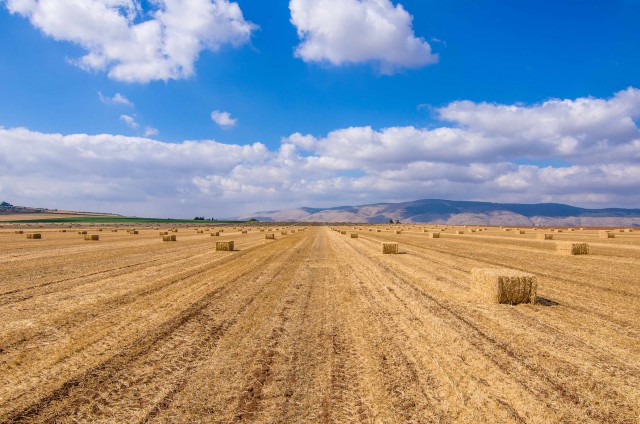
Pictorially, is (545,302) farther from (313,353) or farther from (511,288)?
(313,353)

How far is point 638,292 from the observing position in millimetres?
12789

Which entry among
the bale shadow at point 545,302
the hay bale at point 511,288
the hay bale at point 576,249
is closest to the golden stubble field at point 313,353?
the bale shadow at point 545,302

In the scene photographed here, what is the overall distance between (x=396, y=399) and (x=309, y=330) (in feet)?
11.8

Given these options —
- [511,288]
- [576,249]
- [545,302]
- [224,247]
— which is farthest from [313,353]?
[576,249]

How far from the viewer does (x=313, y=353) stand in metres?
7.31

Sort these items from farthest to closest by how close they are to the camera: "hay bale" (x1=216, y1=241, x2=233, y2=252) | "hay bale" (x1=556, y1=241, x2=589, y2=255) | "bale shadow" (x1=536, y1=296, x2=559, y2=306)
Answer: "hay bale" (x1=216, y1=241, x2=233, y2=252) < "hay bale" (x1=556, y1=241, x2=589, y2=255) < "bale shadow" (x1=536, y1=296, x2=559, y2=306)

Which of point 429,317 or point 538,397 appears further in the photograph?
point 429,317

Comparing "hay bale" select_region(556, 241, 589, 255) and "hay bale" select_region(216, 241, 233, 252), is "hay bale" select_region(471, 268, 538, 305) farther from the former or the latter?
"hay bale" select_region(216, 241, 233, 252)

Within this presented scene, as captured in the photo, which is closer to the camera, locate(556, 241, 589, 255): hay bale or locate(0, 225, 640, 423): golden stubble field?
locate(0, 225, 640, 423): golden stubble field

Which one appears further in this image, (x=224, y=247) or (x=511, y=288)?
(x=224, y=247)

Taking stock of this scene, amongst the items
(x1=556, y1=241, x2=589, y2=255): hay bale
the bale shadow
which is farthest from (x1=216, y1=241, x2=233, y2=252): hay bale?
(x1=556, y1=241, x2=589, y2=255): hay bale

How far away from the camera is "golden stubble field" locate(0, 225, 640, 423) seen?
5234mm

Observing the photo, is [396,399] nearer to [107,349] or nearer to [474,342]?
[474,342]

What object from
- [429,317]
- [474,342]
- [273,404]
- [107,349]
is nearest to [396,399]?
[273,404]
